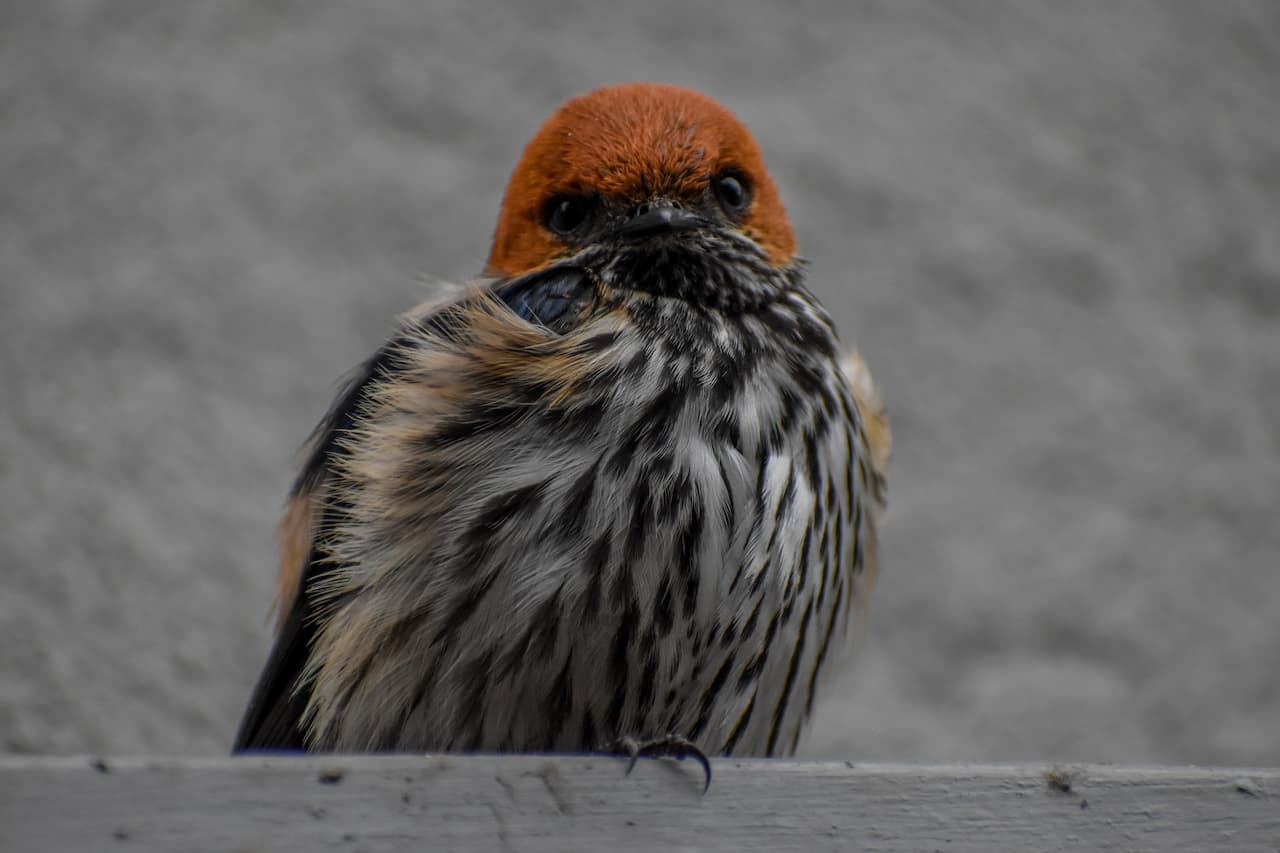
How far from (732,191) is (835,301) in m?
1.21

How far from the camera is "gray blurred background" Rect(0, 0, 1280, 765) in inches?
96.3

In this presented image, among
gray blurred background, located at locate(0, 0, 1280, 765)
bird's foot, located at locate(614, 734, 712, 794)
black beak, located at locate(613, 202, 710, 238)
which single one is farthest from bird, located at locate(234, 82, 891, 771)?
gray blurred background, located at locate(0, 0, 1280, 765)

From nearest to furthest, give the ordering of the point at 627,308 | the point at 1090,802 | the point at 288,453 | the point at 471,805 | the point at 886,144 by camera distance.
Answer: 1. the point at 471,805
2. the point at 1090,802
3. the point at 627,308
4. the point at 288,453
5. the point at 886,144

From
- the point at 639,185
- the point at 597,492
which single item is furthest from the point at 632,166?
the point at 597,492

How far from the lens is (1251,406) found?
9.87ft

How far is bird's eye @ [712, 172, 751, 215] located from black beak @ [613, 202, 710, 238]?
0.10m

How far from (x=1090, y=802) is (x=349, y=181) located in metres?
2.05

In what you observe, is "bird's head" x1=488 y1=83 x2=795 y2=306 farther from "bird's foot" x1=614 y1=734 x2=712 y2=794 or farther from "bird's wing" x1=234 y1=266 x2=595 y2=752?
"bird's foot" x1=614 y1=734 x2=712 y2=794

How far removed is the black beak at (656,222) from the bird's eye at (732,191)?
0.33ft

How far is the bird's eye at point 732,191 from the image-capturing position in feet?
5.64

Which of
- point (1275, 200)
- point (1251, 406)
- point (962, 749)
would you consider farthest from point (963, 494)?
point (1275, 200)

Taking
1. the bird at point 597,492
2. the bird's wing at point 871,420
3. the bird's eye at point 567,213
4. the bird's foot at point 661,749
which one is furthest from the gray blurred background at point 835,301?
the bird's foot at point 661,749

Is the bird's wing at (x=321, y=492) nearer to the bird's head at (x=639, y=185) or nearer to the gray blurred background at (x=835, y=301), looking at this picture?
the bird's head at (x=639, y=185)

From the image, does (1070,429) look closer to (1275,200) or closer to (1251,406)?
(1251,406)
